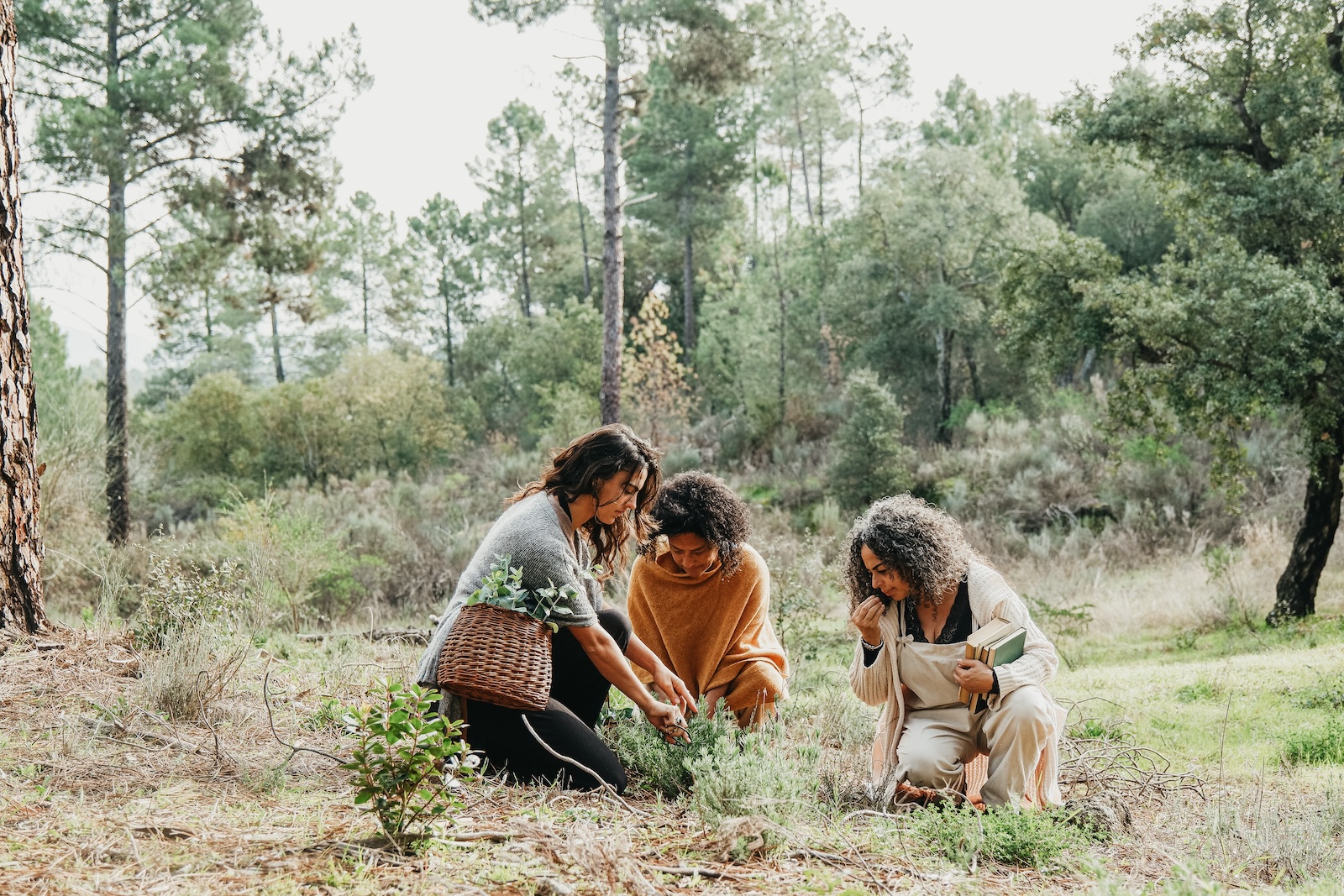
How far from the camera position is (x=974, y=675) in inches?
142

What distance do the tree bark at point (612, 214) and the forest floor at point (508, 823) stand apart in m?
8.71

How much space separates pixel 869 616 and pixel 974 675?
17.5 inches

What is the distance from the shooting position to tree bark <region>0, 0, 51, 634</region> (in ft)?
16.4

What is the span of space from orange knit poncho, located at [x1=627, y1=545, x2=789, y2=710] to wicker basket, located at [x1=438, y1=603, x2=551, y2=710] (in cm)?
119

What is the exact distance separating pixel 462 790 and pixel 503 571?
0.72 meters

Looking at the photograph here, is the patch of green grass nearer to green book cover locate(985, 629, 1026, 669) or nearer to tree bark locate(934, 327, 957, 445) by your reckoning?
green book cover locate(985, 629, 1026, 669)

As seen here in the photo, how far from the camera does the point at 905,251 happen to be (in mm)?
20828

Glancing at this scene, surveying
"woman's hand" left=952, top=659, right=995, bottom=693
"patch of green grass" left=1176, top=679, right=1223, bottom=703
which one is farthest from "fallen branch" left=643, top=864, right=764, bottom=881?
"patch of green grass" left=1176, top=679, right=1223, bottom=703

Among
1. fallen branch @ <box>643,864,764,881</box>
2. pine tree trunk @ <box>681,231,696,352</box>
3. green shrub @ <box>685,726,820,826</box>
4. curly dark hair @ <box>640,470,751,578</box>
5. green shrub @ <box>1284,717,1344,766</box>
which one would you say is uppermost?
pine tree trunk @ <box>681,231,696,352</box>

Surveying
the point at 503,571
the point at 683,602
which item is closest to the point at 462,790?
the point at 503,571

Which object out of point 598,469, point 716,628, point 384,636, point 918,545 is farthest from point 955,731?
point 384,636

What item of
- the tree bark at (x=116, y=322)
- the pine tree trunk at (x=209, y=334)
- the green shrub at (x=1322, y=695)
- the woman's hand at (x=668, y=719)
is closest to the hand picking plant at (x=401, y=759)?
the woman's hand at (x=668, y=719)

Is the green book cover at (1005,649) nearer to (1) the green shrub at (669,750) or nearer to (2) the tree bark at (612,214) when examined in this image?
(1) the green shrub at (669,750)

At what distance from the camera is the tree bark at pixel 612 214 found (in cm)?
1307
